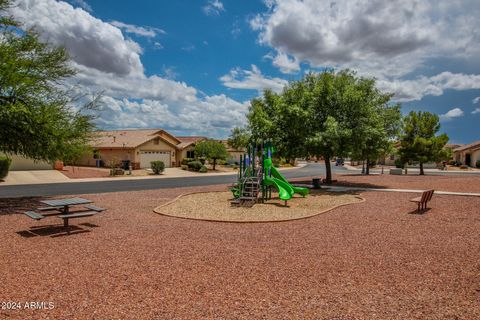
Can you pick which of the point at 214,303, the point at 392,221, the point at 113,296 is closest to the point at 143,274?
the point at 113,296

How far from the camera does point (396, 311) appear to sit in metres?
4.66

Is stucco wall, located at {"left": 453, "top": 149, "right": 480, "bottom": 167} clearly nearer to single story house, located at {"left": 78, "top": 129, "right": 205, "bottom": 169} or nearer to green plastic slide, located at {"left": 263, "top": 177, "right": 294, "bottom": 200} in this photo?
single story house, located at {"left": 78, "top": 129, "right": 205, "bottom": 169}

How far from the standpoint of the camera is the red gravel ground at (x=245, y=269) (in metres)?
4.73

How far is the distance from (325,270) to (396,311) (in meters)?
1.66

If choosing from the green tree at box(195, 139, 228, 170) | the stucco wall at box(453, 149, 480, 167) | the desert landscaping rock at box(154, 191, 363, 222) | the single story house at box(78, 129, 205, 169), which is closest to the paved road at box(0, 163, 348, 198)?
the desert landscaping rock at box(154, 191, 363, 222)

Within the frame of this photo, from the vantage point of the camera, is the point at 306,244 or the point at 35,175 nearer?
the point at 306,244

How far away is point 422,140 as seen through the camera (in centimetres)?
3284

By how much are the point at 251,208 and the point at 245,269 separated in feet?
22.2

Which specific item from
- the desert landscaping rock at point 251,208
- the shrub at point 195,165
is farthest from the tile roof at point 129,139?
the desert landscaping rock at point 251,208

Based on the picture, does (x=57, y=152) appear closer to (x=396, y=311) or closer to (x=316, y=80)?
(x=396, y=311)

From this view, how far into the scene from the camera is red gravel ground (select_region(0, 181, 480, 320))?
473 centimetres

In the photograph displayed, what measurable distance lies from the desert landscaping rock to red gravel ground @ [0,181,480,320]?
0.81 metres

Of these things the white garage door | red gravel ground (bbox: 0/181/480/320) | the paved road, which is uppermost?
the white garage door

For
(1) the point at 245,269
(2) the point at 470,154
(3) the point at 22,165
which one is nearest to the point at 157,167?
(3) the point at 22,165
